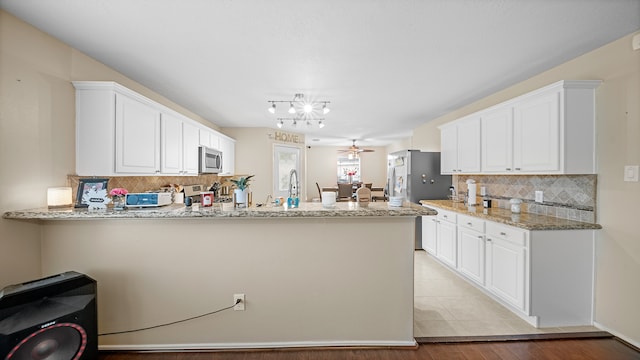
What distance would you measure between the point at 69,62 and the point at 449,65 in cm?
338

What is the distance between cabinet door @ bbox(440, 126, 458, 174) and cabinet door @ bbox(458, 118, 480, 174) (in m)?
0.10

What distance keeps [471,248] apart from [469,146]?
4.42 ft

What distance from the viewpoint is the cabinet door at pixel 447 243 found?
3373 mm

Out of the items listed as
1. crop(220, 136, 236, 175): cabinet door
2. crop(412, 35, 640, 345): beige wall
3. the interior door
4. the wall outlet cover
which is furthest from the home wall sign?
the wall outlet cover

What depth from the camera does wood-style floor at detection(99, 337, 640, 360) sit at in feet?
6.41

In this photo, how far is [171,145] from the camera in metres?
3.14

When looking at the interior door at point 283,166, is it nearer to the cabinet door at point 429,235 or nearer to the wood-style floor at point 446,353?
the cabinet door at point 429,235

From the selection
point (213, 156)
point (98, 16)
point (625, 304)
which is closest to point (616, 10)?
point (625, 304)

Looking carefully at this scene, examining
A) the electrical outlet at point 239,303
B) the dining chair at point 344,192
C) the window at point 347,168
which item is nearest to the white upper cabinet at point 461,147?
the electrical outlet at point 239,303

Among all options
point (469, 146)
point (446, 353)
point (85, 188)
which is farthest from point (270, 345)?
point (469, 146)

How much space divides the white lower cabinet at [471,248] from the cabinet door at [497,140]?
0.68m

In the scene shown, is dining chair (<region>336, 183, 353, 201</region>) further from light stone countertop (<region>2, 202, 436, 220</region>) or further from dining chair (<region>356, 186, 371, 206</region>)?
light stone countertop (<region>2, 202, 436, 220</region>)

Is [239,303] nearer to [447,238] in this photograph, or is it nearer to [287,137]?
[447,238]

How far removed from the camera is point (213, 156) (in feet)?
13.3
